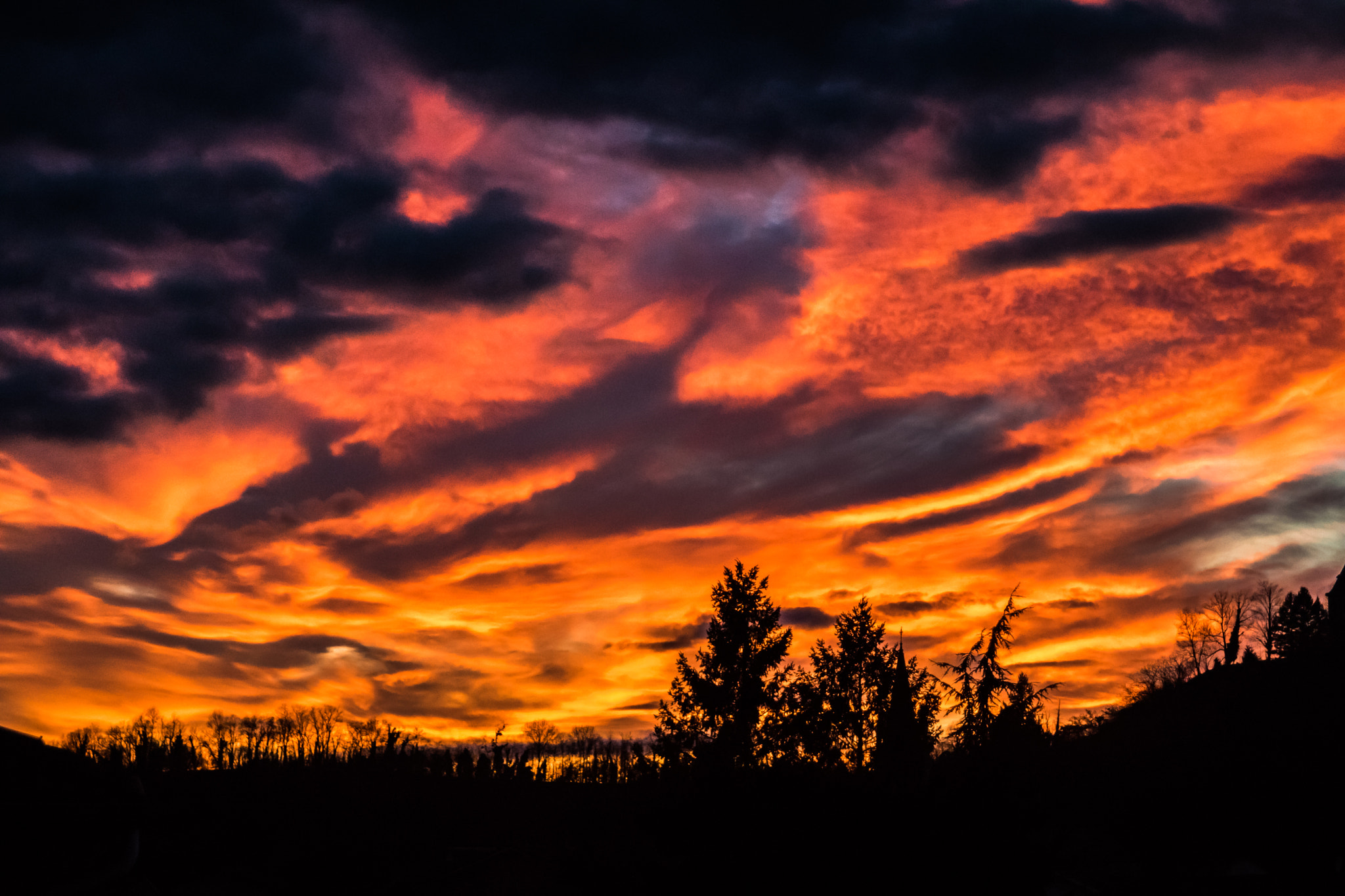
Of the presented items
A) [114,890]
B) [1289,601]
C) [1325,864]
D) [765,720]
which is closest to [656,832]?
[114,890]

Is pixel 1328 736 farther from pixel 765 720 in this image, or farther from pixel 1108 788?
pixel 765 720

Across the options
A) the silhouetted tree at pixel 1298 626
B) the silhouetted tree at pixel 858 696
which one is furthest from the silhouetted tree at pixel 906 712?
the silhouetted tree at pixel 1298 626

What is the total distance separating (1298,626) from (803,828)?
96.0 m

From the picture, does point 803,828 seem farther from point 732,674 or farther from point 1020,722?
point 732,674

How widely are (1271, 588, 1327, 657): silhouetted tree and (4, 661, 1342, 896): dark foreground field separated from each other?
85.6ft

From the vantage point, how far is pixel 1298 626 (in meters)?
95.9

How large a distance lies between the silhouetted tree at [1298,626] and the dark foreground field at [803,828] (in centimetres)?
2609

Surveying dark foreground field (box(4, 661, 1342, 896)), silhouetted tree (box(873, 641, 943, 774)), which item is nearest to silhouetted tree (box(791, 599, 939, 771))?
silhouetted tree (box(873, 641, 943, 774))

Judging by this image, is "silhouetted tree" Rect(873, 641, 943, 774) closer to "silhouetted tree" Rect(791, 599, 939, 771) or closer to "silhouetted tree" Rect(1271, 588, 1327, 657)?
"silhouetted tree" Rect(791, 599, 939, 771)

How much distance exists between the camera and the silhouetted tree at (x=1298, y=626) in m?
60.0

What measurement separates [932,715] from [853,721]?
6169 millimetres

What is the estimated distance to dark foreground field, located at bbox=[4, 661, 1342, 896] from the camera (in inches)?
851

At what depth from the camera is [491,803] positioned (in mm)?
31828

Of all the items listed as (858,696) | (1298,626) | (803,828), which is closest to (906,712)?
(858,696)
